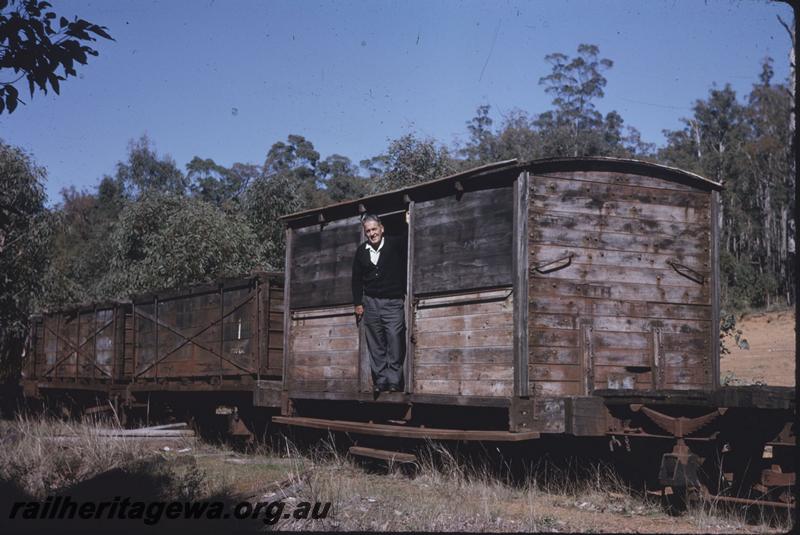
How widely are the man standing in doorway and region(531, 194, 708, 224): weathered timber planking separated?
2.23 m

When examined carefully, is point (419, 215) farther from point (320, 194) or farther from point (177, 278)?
point (320, 194)

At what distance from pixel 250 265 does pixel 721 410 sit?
2053 centimetres

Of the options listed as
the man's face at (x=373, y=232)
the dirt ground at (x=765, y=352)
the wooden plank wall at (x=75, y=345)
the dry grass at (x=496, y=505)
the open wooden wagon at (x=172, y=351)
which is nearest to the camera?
the dry grass at (x=496, y=505)

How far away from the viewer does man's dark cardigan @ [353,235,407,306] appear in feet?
33.2

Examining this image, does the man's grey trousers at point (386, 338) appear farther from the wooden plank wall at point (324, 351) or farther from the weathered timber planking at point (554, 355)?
the weathered timber planking at point (554, 355)

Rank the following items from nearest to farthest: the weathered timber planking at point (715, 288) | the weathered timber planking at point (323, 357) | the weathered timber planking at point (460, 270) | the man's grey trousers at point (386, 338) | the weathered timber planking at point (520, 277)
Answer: the weathered timber planking at point (520, 277) → the weathered timber planking at point (460, 270) → the weathered timber planking at point (715, 288) → the man's grey trousers at point (386, 338) → the weathered timber planking at point (323, 357)

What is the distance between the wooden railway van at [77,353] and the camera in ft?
52.9

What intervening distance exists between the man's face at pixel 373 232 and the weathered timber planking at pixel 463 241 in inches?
19.8

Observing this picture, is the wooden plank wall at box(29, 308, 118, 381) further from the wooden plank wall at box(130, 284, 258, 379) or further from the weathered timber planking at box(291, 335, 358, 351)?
the weathered timber planking at box(291, 335, 358, 351)

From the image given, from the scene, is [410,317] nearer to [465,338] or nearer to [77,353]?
[465,338]

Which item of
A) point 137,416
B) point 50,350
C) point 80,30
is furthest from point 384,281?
point 50,350

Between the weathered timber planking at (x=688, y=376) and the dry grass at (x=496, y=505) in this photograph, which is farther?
the weathered timber planking at (x=688, y=376)

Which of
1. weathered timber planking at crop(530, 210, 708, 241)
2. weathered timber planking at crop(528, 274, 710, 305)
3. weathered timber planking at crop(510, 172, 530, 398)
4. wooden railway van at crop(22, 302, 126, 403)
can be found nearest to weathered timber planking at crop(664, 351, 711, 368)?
weathered timber planking at crop(528, 274, 710, 305)

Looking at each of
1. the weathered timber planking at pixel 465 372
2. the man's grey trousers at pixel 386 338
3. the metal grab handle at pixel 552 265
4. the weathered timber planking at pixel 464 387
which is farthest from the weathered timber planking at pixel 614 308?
the man's grey trousers at pixel 386 338
